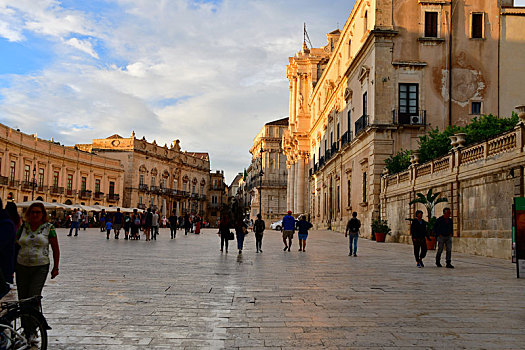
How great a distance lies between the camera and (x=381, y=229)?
27.0 meters

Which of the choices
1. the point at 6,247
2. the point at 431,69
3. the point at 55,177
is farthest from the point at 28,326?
the point at 55,177

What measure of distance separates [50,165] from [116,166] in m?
13.5

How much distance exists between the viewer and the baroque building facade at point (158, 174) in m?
75.9

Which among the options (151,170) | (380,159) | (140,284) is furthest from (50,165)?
(140,284)

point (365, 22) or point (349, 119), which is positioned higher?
point (365, 22)

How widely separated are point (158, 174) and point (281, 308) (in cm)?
7785

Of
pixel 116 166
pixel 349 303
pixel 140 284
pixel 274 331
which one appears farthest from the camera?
pixel 116 166

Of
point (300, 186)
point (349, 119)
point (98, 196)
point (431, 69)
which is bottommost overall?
point (98, 196)

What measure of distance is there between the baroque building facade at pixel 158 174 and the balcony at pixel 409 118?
50406 millimetres

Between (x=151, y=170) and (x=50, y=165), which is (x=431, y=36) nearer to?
(x=50, y=165)

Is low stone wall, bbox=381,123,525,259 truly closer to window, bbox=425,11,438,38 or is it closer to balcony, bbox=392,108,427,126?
balcony, bbox=392,108,427,126

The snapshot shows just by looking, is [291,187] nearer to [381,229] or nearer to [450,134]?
[381,229]

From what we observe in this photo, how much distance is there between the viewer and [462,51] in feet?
97.1

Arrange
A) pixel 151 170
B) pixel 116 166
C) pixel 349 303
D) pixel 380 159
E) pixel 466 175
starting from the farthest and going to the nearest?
pixel 151 170 < pixel 116 166 < pixel 380 159 < pixel 466 175 < pixel 349 303
